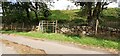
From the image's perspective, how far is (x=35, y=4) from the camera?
1419 inches

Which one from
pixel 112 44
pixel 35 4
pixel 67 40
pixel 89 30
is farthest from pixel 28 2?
pixel 112 44

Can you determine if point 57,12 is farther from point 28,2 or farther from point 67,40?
point 67,40

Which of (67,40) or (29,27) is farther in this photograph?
(29,27)

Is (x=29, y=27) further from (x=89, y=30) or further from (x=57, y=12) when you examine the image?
(x=57, y=12)

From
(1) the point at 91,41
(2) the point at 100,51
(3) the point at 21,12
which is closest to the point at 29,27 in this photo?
(3) the point at 21,12

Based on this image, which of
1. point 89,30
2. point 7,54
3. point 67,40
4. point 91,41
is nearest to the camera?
point 7,54

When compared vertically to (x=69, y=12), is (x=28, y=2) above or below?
above

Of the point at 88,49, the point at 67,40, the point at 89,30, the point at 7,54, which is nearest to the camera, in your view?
the point at 7,54

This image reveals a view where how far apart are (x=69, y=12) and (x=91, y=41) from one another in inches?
1456

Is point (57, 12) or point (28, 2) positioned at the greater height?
point (28, 2)

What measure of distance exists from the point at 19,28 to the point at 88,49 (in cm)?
2156

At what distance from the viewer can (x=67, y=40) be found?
19.2 metres

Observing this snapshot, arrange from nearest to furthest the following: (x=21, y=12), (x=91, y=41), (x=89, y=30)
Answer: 1. (x=91, y=41)
2. (x=89, y=30)
3. (x=21, y=12)

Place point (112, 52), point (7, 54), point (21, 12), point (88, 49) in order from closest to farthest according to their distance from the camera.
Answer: point (7, 54) < point (112, 52) < point (88, 49) < point (21, 12)
